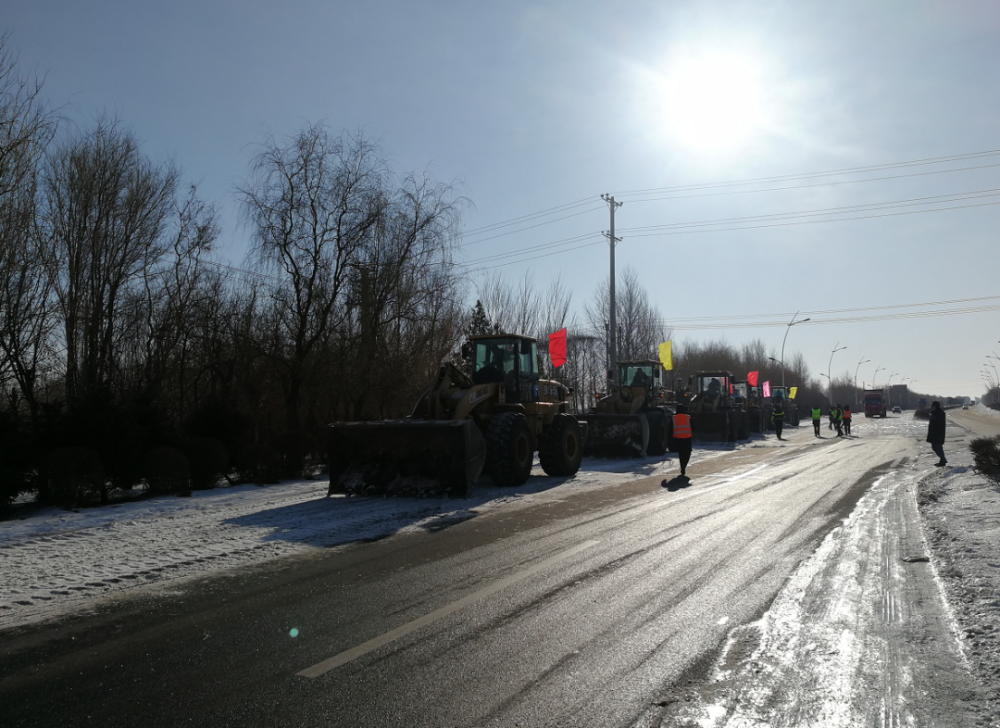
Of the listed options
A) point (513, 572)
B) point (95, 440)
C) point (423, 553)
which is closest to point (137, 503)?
point (95, 440)

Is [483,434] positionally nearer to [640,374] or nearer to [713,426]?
[640,374]

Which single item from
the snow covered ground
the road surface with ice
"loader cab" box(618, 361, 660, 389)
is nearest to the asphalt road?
the road surface with ice

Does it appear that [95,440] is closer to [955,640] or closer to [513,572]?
[513,572]

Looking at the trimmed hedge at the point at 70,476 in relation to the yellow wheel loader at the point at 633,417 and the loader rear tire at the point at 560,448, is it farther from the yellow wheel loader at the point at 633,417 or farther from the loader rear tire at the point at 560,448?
the yellow wheel loader at the point at 633,417

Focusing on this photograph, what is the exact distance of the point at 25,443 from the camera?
11.0 metres

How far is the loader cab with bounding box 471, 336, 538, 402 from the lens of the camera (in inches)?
559

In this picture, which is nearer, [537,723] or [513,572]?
[537,723]

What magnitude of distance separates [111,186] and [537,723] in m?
19.5

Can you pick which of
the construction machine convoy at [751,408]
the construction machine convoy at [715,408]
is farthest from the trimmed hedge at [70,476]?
the construction machine convoy at [751,408]

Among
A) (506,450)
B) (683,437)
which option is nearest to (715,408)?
(683,437)

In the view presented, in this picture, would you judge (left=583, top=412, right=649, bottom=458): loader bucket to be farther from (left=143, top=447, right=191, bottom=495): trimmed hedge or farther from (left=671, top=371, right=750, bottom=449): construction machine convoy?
(left=143, top=447, right=191, bottom=495): trimmed hedge

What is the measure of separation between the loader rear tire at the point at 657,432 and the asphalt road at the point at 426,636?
12.3 metres

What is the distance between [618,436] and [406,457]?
9.73 metres

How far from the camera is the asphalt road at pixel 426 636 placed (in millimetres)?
3623
